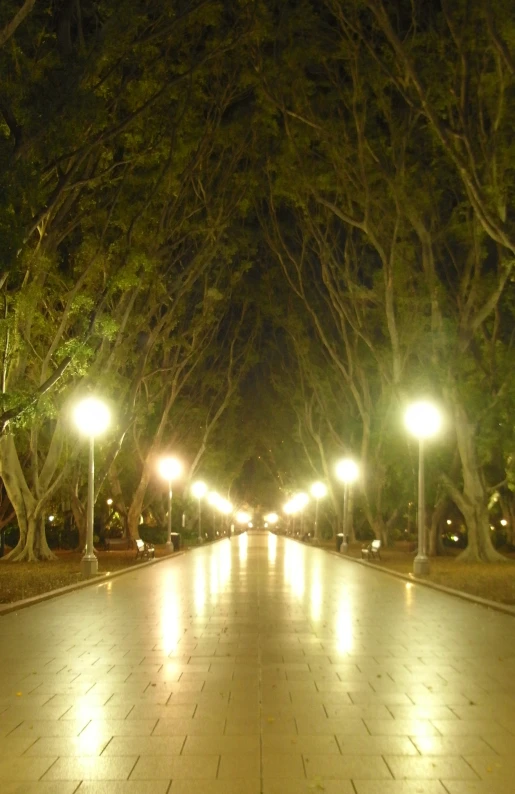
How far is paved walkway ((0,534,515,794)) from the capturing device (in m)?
6.56

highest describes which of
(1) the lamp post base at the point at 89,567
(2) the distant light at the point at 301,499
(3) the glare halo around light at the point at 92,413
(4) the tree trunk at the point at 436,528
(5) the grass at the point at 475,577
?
(3) the glare halo around light at the point at 92,413

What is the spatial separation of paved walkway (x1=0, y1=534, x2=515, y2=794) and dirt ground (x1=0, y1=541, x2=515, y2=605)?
2.84 meters

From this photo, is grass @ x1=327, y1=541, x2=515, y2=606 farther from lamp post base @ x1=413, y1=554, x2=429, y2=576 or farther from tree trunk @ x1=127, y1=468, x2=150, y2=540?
tree trunk @ x1=127, y1=468, x2=150, y2=540

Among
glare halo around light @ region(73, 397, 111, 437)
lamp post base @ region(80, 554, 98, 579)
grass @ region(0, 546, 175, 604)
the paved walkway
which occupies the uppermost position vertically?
glare halo around light @ region(73, 397, 111, 437)

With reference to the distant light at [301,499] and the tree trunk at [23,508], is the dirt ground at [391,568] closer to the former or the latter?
the tree trunk at [23,508]

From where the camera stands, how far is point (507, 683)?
1005cm

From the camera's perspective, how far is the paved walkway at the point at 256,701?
21.5 ft

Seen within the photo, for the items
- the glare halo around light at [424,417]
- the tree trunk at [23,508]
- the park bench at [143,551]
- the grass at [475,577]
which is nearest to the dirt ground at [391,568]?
the grass at [475,577]

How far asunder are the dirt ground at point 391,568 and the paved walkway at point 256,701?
9.31 ft

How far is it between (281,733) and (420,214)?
26.0m

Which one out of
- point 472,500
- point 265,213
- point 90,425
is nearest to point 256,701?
point 90,425

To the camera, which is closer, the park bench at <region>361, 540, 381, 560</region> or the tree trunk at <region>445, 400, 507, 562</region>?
the tree trunk at <region>445, 400, 507, 562</region>

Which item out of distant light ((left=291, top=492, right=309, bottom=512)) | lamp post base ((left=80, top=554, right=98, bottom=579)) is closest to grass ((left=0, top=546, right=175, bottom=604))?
lamp post base ((left=80, top=554, right=98, bottom=579))

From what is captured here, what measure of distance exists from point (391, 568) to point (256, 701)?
22150mm
